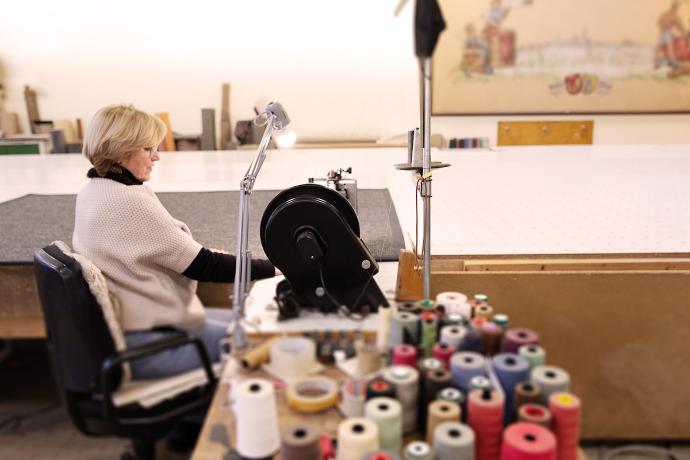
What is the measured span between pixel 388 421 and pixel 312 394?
0.14 m

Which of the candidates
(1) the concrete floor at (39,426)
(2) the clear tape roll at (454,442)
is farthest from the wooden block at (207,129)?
(2) the clear tape roll at (454,442)

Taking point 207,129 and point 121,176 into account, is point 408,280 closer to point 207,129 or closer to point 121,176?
point 121,176

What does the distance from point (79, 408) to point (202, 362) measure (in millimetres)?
355

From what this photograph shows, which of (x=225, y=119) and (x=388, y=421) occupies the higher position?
(x=225, y=119)

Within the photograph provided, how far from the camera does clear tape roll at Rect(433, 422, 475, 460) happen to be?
712mm

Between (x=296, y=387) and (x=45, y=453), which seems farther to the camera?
(x=45, y=453)

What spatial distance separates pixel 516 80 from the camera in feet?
A: 16.0

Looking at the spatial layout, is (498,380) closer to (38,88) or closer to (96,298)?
(96,298)

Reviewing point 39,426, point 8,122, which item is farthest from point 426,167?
point 8,122

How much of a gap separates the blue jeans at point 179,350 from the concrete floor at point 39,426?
34 centimetres

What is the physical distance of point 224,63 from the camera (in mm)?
4965

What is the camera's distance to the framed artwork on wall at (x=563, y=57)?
4.73 metres

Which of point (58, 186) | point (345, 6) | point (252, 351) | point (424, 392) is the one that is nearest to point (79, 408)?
point (252, 351)

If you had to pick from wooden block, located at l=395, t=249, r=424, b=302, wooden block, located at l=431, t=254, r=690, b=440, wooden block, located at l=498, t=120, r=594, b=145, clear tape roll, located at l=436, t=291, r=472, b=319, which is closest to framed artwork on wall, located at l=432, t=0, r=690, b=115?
wooden block, located at l=498, t=120, r=594, b=145
